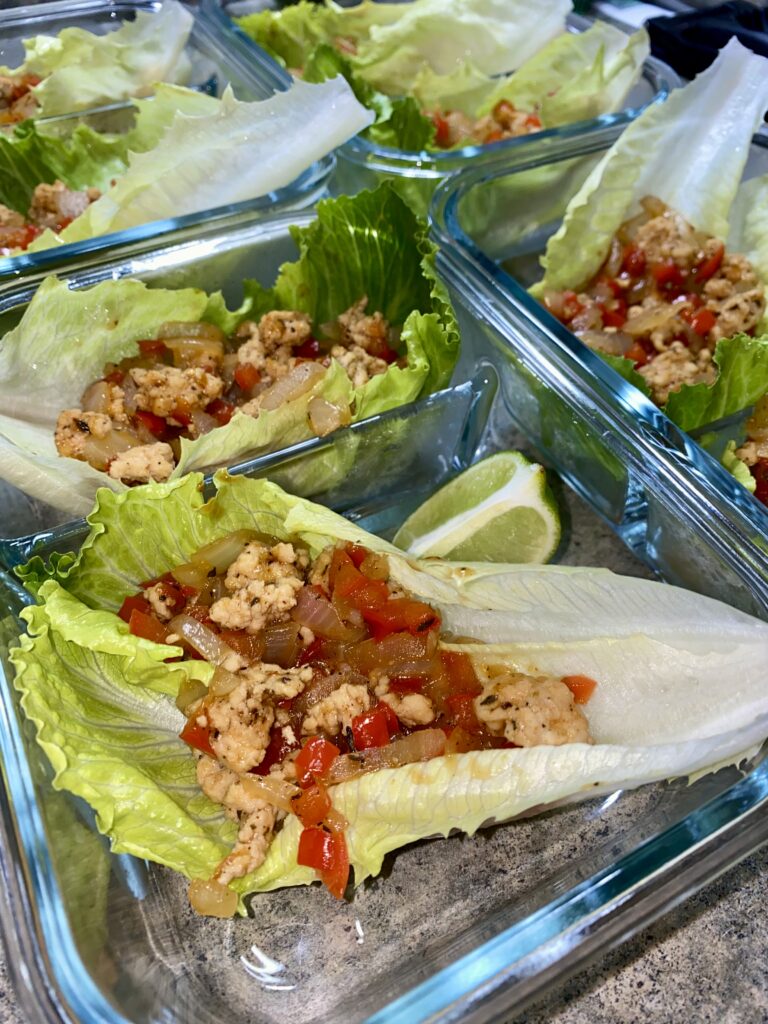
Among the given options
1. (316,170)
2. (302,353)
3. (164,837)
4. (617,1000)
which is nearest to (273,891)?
(164,837)

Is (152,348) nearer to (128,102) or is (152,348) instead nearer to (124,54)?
(128,102)

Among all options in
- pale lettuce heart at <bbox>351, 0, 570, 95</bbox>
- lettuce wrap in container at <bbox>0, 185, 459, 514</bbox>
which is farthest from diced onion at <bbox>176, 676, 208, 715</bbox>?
pale lettuce heart at <bbox>351, 0, 570, 95</bbox>

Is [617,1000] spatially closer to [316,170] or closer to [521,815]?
[521,815]

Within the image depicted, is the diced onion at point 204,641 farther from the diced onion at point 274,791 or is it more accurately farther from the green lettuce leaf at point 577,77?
the green lettuce leaf at point 577,77

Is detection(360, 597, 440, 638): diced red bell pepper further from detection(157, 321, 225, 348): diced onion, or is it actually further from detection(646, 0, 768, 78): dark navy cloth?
detection(646, 0, 768, 78): dark navy cloth

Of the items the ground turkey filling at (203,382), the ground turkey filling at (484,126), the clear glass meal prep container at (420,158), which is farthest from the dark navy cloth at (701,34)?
the ground turkey filling at (203,382)

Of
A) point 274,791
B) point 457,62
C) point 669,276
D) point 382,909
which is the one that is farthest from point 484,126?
point 382,909

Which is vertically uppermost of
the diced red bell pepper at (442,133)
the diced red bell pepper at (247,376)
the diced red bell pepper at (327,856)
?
the diced red bell pepper at (442,133)
